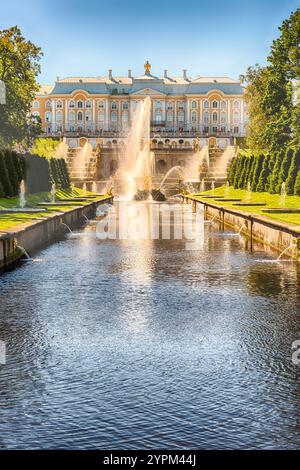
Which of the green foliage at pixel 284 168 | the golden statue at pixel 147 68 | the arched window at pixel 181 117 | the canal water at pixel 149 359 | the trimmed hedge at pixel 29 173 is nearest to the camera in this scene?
the canal water at pixel 149 359

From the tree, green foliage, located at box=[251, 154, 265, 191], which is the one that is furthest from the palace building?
green foliage, located at box=[251, 154, 265, 191]

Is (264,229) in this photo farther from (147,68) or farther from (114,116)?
(147,68)

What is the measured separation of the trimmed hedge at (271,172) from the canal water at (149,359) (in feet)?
82.3

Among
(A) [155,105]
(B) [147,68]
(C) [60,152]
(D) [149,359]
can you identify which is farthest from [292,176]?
(B) [147,68]

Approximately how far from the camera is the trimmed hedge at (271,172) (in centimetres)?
3916

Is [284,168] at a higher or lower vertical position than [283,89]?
lower

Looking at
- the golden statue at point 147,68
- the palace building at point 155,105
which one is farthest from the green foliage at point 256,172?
the golden statue at point 147,68

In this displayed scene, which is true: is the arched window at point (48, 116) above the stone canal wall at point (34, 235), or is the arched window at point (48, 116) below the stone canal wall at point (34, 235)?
above

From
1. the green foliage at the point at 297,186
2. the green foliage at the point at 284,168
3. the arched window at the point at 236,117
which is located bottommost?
the green foliage at the point at 297,186

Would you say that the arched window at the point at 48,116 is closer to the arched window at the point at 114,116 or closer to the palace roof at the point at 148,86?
the palace roof at the point at 148,86

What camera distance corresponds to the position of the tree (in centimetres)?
5359

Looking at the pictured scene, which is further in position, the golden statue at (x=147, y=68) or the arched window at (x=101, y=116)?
the golden statue at (x=147, y=68)

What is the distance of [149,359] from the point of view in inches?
298

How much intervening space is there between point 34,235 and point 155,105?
125389 millimetres
